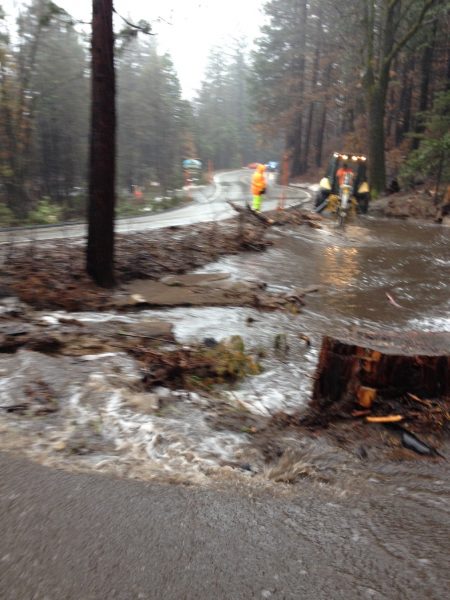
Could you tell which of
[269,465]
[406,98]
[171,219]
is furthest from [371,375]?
[406,98]

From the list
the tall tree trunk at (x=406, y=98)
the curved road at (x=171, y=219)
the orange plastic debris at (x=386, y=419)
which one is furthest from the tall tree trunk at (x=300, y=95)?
the orange plastic debris at (x=386, y=419)

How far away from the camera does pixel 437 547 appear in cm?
276

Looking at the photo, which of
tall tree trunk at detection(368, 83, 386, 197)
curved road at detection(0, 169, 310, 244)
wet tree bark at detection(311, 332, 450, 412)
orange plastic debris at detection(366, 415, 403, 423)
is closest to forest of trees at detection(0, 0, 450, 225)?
tall tree trunk at detection(368, 83, 386, 197)

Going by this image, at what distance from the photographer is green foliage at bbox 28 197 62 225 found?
16.9 meters

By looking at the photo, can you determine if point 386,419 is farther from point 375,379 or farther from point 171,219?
point 171,219

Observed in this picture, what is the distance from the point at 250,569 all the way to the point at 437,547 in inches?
42.4

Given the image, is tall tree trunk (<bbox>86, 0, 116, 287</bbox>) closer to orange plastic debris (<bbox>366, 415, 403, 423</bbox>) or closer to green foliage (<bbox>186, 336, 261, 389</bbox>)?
green foliage (<bbox>186, 336, 261, 389</bbox>)

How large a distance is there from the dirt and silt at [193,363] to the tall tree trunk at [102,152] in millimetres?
472

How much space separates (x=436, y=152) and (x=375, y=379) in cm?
2045

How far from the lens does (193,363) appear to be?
17.5ft

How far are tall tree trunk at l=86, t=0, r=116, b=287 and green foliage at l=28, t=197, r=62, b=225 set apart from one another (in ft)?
30.5

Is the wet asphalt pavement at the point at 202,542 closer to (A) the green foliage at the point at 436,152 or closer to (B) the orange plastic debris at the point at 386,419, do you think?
(B) the orange plastic debris at the point at 386,419

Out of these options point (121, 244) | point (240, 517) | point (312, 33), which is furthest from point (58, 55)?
point (312, 33)

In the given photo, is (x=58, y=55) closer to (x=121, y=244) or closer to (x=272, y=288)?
(x=121, y=244)
